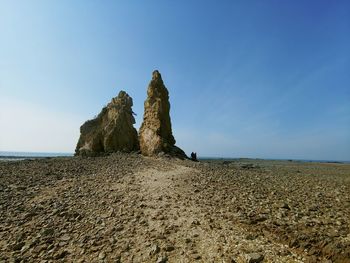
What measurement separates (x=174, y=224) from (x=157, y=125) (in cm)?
3052

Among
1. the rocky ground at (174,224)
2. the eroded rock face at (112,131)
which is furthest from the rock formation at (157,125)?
the rocky ground at (174,224)

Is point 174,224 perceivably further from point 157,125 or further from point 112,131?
point 112,131

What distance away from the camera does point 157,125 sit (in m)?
39.5

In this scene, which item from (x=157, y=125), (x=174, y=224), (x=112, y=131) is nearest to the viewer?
(x=174, y=224)

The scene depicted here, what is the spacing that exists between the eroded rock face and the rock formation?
18.1 ft

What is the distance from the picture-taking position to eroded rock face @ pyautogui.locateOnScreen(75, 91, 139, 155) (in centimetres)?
4584

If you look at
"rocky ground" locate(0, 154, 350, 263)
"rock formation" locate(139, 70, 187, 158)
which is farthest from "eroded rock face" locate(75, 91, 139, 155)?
"rocky ground" locate(0, 154, 350, 263)

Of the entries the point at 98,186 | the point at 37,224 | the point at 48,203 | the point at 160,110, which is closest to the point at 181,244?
the point at 37,224

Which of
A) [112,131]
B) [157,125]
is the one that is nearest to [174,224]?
[157,125]

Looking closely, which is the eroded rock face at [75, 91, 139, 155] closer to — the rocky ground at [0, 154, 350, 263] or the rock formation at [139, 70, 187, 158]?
the rock formation at [139, 70, 187, 158]

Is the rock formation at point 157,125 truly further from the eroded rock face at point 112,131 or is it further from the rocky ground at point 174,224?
the rocky ground at point 174,224

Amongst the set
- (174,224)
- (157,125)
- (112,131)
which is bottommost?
(174,224)

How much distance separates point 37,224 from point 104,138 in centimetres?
3749

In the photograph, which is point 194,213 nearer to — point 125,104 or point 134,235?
point 134,235
